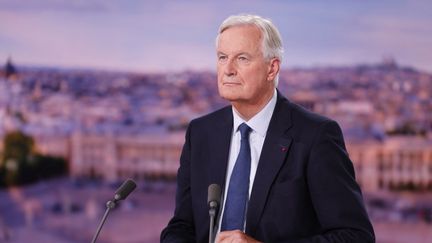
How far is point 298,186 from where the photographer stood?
2047mm

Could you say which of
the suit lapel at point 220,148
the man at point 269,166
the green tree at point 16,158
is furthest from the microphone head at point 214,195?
the green tree at point 16,158

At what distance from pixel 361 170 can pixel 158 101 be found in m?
1.37

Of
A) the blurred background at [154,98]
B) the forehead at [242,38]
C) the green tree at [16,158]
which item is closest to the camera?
the forehead at [242,38]

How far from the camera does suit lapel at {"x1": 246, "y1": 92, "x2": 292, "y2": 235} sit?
2074 millimetres

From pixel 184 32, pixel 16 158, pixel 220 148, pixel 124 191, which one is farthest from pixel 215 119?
pixel 16 158

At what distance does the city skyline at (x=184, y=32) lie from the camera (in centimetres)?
456

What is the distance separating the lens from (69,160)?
494cm

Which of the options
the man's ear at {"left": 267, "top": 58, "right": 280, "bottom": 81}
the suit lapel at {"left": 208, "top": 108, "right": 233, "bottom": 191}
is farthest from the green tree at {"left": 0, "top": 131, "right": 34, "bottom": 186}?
the man's ear at {"left": 267, "top": 58, "right": 280, "bottom": 81}

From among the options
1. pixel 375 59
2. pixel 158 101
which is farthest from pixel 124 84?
pixel 375 59

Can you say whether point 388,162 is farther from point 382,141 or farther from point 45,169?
point 45,169

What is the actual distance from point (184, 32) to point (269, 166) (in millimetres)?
2771

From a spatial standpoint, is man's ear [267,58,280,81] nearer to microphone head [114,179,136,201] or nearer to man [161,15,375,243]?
man [161,15,375,243]

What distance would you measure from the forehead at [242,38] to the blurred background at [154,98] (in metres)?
2.50

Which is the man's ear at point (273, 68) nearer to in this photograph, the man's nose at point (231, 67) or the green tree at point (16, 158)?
the man's nose at point (231, 67)
